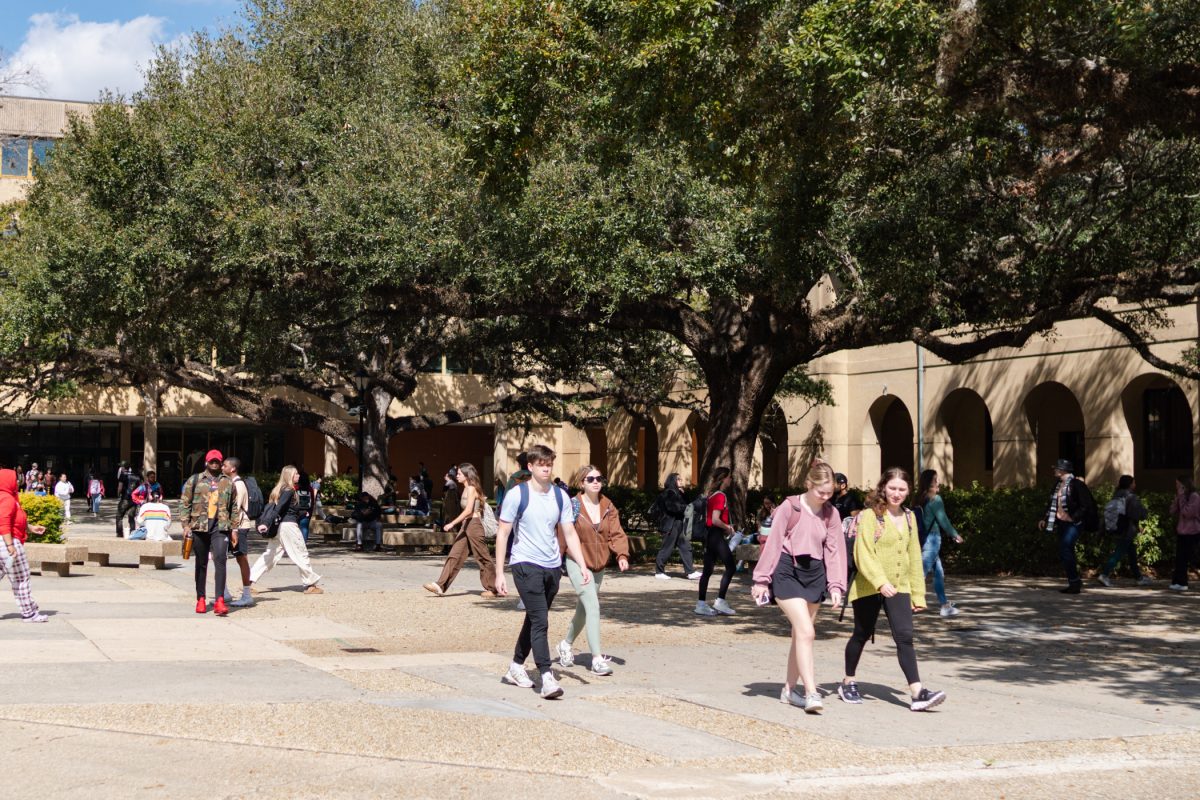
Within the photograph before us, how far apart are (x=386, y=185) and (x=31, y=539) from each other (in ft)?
24.2

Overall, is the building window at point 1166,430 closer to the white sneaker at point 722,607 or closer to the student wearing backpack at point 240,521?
the white sneaker at point 722,607

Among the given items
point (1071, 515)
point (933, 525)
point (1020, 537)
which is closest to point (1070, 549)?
point (1071, 515)

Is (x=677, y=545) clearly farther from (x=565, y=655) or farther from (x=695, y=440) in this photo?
(x=695, y=440)

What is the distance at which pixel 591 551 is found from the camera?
33.1ft

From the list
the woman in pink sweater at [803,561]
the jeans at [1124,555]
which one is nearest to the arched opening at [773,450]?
the jeans at [1124,555]

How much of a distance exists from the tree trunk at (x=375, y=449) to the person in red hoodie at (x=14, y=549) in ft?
61.8

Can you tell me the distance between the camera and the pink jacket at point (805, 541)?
8.54 metres

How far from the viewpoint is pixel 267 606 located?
1438 centimetres

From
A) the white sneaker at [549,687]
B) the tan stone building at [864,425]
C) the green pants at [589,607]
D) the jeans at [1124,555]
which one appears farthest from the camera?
the tan stone building at [864,425]

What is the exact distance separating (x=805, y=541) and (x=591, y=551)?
2122 millimetres

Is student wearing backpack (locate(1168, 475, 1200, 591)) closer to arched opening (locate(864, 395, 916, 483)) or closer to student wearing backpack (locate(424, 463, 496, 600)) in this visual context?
student wearing backpack (locate(424, 463, 496, 600))

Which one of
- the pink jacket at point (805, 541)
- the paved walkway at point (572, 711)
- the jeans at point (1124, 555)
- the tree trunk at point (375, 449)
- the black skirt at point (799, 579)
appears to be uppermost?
the tree trunk at point (375, 449)

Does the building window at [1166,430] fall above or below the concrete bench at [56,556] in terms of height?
above

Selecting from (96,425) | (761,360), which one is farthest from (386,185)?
(96,425)
